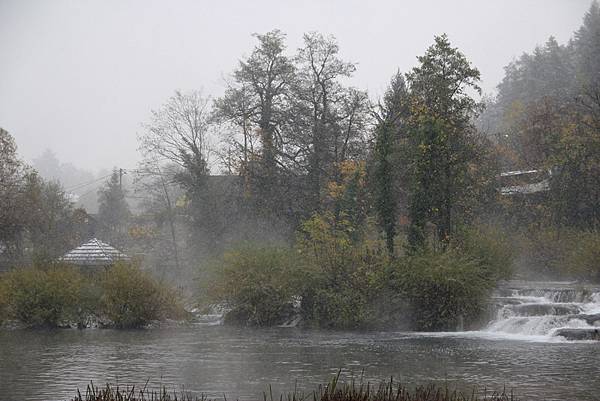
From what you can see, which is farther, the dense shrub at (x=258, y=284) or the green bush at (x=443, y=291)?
the dense shrub at (x=258, y=284)

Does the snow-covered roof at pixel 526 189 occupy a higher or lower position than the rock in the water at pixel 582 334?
higher

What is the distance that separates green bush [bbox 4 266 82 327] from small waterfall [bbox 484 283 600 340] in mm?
16539

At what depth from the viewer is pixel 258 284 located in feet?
109

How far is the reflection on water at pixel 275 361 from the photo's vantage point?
57.0 ft

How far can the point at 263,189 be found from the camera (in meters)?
49.6

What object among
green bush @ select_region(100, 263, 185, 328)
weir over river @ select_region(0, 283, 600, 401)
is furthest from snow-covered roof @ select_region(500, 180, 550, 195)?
green bush @ select_region(100, 263, 185, 328)

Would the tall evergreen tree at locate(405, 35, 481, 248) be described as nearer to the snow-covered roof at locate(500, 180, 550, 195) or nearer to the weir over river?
the weir over river

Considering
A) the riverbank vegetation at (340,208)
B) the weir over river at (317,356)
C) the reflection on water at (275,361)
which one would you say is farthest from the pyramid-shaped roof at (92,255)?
the reflection on water at (275,361)

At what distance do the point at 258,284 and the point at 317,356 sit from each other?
1062cm

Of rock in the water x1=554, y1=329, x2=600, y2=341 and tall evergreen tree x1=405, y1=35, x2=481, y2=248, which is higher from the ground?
tall evergreen tree x1=405, y1=35, x2=481, y2=248

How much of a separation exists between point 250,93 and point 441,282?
2512 cm

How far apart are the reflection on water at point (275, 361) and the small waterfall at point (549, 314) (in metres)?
1.58

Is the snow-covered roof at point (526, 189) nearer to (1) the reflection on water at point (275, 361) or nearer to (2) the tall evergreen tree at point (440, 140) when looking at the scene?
(2) the tall evergreen tree at point (440, 140)

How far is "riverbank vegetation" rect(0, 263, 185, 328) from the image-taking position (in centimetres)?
3203
